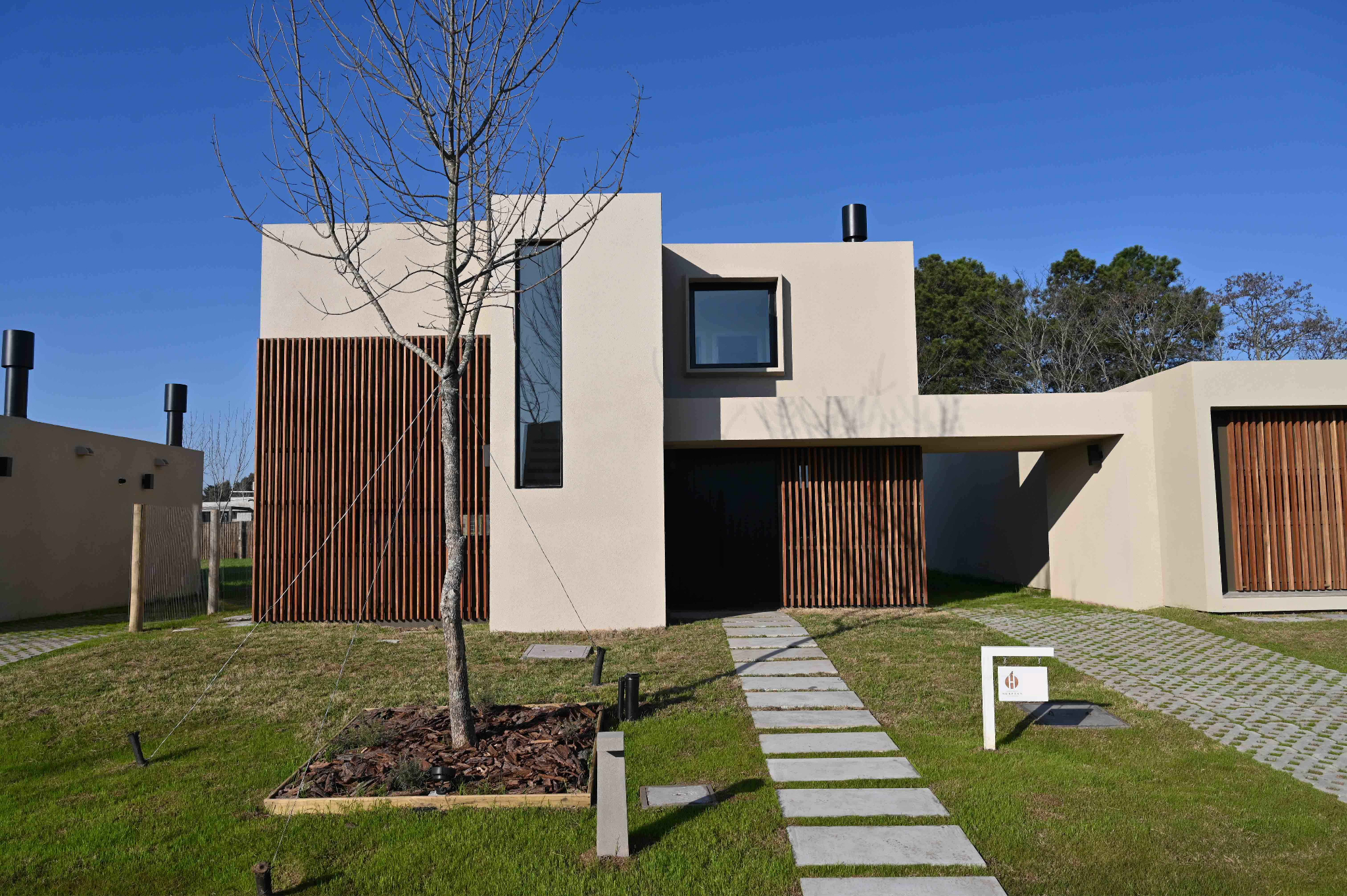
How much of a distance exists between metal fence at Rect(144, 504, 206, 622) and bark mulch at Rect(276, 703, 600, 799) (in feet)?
25.5

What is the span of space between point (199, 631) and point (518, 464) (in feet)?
16.6

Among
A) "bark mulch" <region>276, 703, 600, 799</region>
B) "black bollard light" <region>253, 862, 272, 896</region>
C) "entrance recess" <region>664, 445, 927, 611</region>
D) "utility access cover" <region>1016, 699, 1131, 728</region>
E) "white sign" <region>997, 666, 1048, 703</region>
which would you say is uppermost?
"entrance recess" <region>664, 445, 927, 611</region>

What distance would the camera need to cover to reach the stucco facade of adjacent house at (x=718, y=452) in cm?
984

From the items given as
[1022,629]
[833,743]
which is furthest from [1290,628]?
[833,743]

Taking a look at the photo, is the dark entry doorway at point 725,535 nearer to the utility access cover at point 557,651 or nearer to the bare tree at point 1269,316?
the utility access cover at point 557,651

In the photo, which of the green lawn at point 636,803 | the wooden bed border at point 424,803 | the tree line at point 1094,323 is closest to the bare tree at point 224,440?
the green lawn at point 636,803

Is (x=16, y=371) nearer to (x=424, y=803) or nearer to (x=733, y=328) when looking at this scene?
(x=733, y=328)

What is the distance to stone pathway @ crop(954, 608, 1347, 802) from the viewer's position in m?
5.01

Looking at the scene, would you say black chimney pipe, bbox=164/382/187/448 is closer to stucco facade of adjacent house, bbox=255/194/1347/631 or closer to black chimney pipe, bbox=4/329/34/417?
black chimney pipe, bbox=4/329/34/417

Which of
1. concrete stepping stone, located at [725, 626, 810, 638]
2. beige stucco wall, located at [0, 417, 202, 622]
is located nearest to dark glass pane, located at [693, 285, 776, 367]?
concrete stepping stone, located at [725, 626, 810, 638]

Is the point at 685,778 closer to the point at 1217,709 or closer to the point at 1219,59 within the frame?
the point at 1217,709

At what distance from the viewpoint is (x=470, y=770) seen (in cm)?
453

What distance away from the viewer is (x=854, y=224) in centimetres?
1292

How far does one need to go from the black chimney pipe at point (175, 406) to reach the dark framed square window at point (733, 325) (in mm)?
13130
